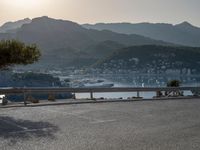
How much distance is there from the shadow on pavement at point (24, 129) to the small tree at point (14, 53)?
4.74m

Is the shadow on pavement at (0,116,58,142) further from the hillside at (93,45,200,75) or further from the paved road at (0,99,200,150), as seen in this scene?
the hillside at (93,45,200,75)

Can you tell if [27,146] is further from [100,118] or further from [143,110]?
[143,110]

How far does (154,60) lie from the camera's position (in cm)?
15788

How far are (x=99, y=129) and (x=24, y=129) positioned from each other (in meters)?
2.02

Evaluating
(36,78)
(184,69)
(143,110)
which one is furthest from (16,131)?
(184,69)

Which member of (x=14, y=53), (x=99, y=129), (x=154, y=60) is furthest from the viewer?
(x=154, y=60)

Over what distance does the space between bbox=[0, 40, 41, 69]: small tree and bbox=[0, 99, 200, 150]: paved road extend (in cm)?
225

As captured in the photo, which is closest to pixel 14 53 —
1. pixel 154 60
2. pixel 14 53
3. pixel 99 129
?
pixel 14 53

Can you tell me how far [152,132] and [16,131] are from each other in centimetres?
355

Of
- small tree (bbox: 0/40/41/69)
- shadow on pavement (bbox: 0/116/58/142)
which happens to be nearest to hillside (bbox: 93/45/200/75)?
small tree (bbox: 0/40/41/69)

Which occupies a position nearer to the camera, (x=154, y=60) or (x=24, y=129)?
(x=24, y=129)

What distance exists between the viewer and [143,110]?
1683 centimetres

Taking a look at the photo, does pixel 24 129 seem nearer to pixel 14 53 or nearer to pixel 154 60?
pixel 14 53

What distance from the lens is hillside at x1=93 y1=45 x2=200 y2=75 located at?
489ft
